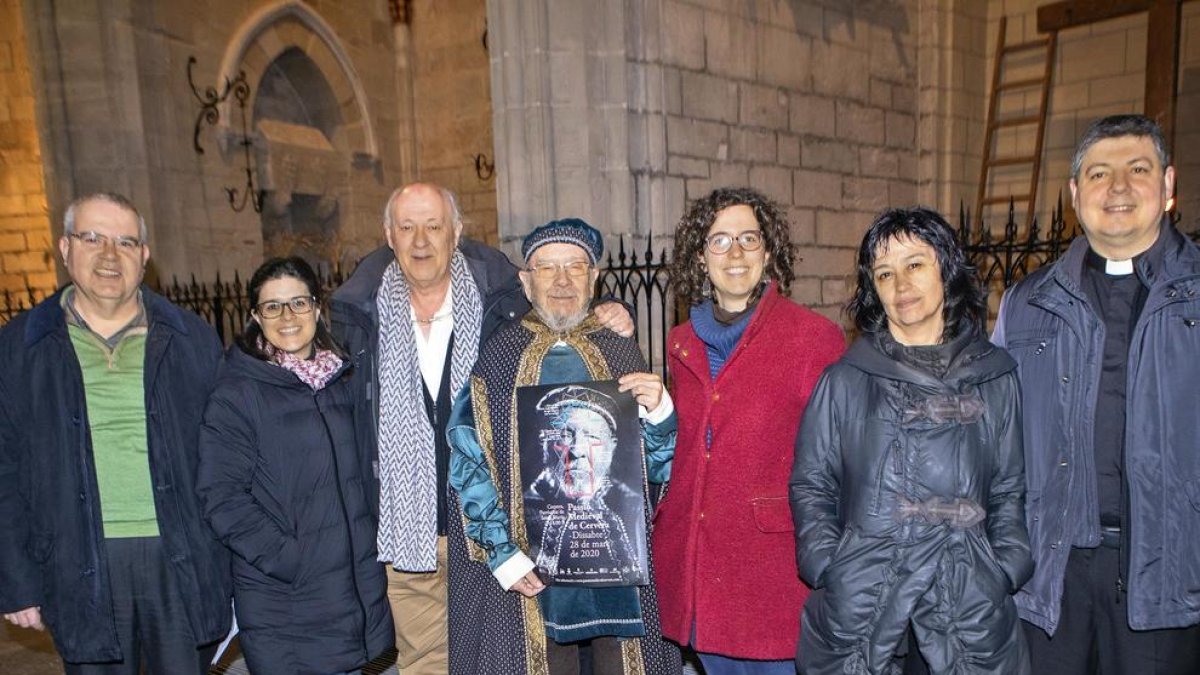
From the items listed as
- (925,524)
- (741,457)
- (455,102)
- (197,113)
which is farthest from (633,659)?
(455,102)

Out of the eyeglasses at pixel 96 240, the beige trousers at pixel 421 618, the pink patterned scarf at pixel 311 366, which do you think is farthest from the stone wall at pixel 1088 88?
the eyeglasses at pixel 96 240

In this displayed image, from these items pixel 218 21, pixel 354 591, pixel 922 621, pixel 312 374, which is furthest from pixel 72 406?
pixel 218 21

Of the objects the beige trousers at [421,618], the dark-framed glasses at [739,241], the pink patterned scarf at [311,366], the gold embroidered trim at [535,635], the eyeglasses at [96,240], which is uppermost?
the eyeglasses at [96,240]

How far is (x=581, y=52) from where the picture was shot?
531cm

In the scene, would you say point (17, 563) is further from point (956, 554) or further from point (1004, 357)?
point (1004, 357)

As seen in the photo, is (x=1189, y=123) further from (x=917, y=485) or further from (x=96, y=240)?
(x=96, y=240)

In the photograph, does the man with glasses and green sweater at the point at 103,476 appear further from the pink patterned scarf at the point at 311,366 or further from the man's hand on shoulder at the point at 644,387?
the man's hand on shoulder at the point at 644,387

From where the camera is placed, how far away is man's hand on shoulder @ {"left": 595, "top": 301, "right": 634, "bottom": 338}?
245cm

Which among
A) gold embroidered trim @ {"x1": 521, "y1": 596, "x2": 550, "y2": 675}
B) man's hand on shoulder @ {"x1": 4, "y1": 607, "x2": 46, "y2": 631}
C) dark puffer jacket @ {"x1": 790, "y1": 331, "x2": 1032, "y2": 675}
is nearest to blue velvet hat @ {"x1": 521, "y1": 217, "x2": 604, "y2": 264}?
dark puffer jacket @ {"x1": 790, "y1": 331, "x2": 1032, "y2": 675}

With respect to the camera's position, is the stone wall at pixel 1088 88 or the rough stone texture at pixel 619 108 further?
the stone wall at pixel 1088 88

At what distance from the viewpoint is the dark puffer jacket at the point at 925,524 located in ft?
6.32

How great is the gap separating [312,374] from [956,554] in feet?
6.86

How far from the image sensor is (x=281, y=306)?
2.50 meters

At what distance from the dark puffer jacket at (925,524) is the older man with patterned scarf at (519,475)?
551 mm
